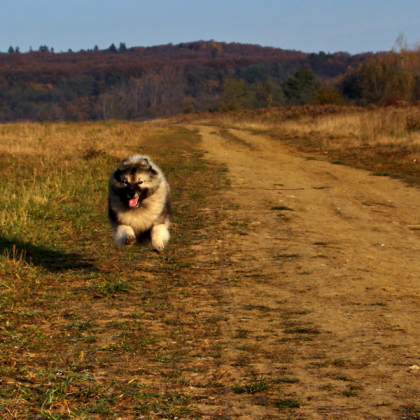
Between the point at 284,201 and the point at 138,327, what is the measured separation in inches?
254

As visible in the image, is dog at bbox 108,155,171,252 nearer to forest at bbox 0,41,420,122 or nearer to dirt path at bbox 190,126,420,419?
dirt path at bbox 190,126,420,419

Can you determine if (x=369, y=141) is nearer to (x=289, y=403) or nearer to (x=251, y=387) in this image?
(x=251, y=387)

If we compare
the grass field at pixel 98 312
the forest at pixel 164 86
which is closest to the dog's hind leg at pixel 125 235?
the grass field at pixel 98 312

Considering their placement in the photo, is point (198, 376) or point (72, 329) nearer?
point (198, 376)

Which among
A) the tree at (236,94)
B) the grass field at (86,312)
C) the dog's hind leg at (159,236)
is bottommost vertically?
the grass field at (86,312)

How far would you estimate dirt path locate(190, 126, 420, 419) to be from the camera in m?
3.41

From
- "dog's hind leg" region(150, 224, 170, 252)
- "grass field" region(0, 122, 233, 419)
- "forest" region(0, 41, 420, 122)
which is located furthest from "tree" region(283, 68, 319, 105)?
"dog's hind leg" region(150, 224, 170, 252)

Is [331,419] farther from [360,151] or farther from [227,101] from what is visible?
[227,101]

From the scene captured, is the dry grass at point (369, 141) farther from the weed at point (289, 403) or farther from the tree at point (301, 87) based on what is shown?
the tree at point (301, 87)

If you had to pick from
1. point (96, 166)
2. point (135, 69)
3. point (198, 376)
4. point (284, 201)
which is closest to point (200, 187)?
point (284, 201)

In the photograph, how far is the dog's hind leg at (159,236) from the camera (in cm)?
622

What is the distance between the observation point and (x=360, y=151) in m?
20.1

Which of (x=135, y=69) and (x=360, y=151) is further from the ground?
(x=135, y=69)

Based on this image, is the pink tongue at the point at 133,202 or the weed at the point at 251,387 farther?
the pink tongue at the point at 133,202
